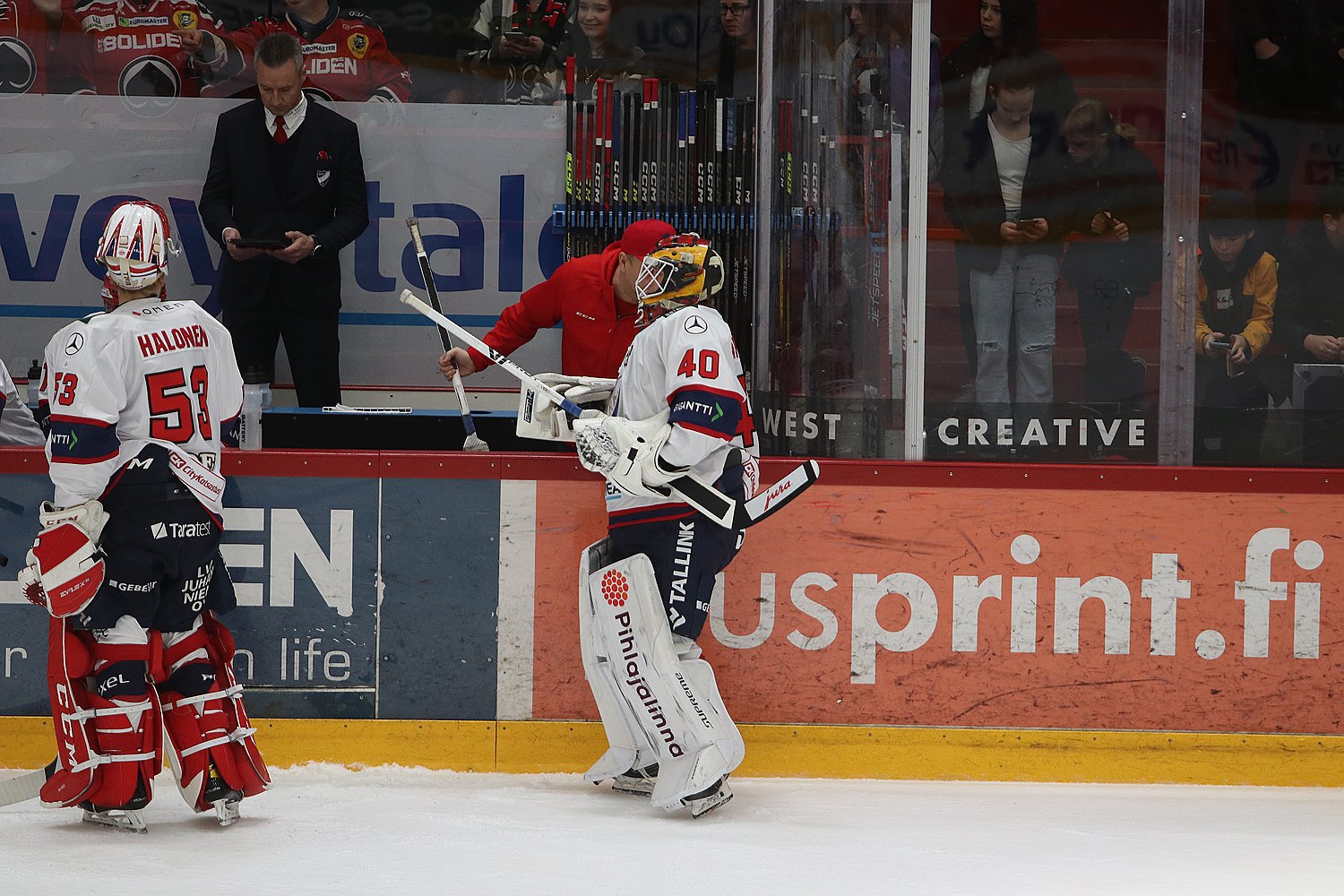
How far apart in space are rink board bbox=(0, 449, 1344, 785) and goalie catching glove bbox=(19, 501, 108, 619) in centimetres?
78

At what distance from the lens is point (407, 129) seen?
673 cm

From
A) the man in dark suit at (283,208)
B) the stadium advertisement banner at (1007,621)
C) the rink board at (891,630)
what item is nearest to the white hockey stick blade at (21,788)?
the rink board at (891,630)

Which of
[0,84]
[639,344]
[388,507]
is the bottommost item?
[388,507]

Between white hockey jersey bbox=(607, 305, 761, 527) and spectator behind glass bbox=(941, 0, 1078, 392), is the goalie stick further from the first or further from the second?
spectator behind glass bbox=(941, 0, 1078, 392)

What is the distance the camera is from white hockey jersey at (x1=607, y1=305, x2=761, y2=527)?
3.65 meters

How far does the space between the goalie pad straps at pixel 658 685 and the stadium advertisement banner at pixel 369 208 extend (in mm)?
3025

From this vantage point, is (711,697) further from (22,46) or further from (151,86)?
(22,46)

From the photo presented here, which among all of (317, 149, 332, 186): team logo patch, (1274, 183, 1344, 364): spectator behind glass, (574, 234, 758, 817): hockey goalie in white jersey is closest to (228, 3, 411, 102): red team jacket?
(317, 149, 332, 186): team logo patch

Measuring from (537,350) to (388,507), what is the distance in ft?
8.51

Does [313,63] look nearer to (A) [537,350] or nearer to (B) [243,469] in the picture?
(A) [537,350]

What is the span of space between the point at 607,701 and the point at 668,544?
1.56ft

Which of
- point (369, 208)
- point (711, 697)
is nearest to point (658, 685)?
point (711, 697)

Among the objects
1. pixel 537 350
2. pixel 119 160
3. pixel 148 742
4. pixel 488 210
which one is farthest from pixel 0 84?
pixel 148 742

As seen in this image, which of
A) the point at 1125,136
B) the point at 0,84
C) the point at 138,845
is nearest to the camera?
the point at 138,845
